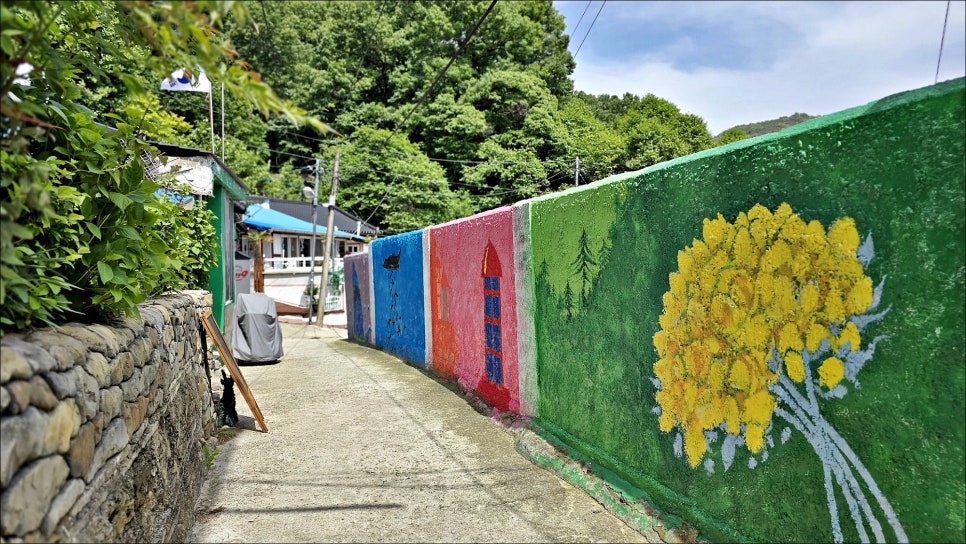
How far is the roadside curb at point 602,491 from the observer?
12.0 ft

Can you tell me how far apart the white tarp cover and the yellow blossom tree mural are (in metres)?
9.14

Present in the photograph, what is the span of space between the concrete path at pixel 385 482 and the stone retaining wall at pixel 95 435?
55cm

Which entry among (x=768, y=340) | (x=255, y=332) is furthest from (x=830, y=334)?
(x=255, y=332)

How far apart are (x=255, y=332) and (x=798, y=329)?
33.8 feet

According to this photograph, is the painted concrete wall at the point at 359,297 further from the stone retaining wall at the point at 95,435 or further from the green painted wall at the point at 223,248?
the stone retaining wall at the point at 95,435

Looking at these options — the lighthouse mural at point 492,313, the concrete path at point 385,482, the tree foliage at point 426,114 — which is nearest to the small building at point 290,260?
the tree foliage at point 426,114

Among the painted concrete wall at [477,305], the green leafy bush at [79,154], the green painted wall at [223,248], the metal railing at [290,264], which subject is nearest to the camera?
the green leafy bush at [79,154]

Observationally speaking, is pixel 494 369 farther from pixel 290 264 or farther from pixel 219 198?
pixel 290 264

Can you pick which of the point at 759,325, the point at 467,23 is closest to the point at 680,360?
the point at 759,325

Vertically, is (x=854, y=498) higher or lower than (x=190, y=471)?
higher

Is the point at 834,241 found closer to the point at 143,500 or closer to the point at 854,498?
the point at 854,498

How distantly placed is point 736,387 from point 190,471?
3.67 meters

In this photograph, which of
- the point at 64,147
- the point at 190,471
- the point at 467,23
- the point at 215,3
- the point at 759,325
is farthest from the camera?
the point at 467,23

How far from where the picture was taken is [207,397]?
6137 mm
